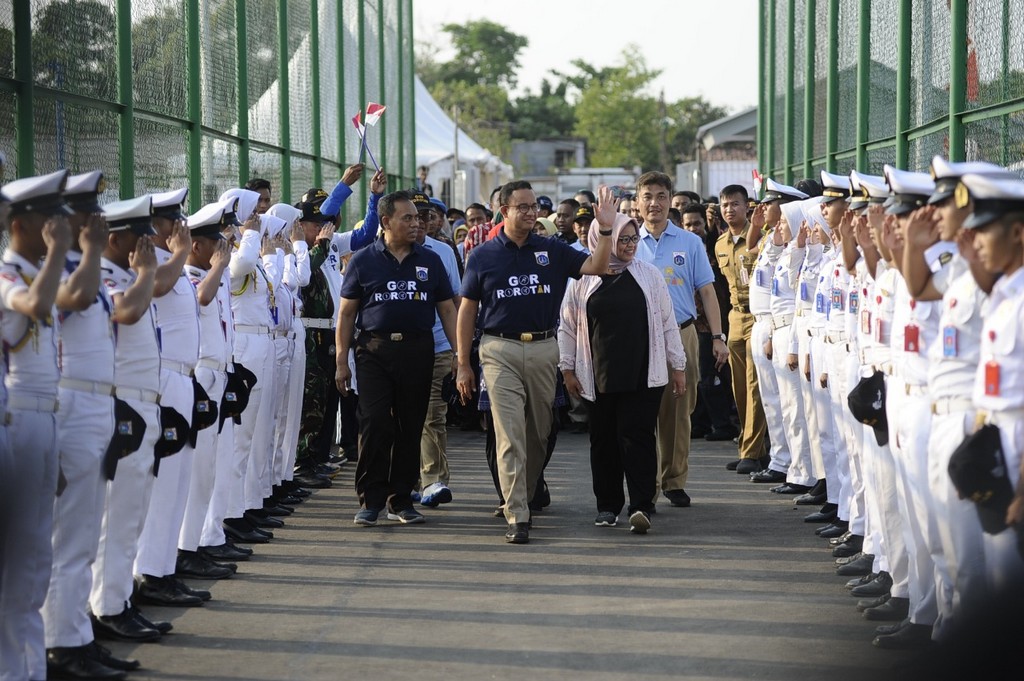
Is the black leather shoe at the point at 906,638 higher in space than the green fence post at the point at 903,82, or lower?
lower

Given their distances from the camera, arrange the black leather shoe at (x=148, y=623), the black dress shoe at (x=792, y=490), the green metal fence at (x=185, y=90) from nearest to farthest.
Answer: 1. the black leather shoe at (x=148, y=623)
2. the green metal fence at (x=185, y=90)
3. the black dress shoe at (x=792, y=490)

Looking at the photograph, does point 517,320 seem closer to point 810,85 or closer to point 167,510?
point 167,510

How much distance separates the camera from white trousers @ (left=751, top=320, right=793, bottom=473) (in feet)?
33.9

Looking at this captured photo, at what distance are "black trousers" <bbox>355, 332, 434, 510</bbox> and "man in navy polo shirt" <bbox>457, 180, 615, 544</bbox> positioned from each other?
15.3 inches

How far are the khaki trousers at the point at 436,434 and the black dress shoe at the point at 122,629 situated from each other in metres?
3.67

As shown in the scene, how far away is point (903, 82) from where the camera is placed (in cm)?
972

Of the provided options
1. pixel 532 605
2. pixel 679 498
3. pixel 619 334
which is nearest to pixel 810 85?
pixel 679 498

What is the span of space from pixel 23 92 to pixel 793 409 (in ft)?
18.7

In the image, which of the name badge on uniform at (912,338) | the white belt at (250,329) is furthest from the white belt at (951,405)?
the white belt at (250,329)

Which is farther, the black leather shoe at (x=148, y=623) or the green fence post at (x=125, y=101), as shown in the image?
the green fence post at (x=125, y=101)

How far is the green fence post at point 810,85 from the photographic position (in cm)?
1465

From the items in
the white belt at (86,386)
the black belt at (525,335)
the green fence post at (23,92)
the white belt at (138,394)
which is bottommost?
the white belt at (138,394)

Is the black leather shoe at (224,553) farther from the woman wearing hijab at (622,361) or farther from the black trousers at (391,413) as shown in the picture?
the woman wearing hijab at (622,361)

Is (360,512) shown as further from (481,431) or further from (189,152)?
(481,431)
